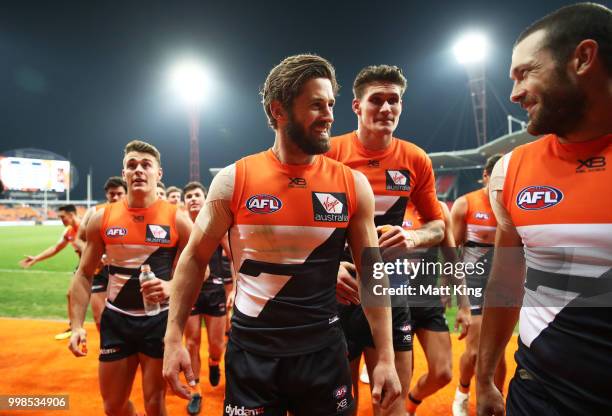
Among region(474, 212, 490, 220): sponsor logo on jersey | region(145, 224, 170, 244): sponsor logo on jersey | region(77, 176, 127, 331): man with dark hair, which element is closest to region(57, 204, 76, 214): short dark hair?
region(77, 176, 127, 331): man with dark hair

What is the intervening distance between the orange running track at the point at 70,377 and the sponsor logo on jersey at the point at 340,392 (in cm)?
257

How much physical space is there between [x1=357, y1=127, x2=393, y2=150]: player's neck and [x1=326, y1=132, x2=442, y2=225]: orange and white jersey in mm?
33

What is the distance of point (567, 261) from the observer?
1460 millimetres

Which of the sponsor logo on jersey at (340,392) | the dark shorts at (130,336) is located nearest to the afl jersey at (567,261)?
the sponsor logo on jersey at (340,392)

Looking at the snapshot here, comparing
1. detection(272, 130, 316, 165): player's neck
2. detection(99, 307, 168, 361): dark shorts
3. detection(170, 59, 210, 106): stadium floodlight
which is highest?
detection(170, 59, 210, 106): stadium floodlight

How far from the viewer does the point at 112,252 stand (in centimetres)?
347

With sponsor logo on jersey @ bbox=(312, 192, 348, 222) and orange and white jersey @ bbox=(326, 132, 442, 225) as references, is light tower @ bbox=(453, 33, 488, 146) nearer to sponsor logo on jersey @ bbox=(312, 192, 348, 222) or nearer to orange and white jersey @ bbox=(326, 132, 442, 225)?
orange and white jersey @ bbox=(326, 132, 442, 225)

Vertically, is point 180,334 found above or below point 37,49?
below

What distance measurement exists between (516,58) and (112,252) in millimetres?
3442

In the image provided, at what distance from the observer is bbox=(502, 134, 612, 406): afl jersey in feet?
4.50

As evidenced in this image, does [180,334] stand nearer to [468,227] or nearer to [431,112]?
[468,227]

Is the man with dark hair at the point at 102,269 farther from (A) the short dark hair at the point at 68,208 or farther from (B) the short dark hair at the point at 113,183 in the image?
(A) the short dark hair at the point at 68,208

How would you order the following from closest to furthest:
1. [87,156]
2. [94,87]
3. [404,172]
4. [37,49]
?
1. [404,172]
2. [37,49]
3. [94,87]
4. [87,156]

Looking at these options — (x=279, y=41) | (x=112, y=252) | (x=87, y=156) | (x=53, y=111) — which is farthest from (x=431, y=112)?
(x=87, y=156)
